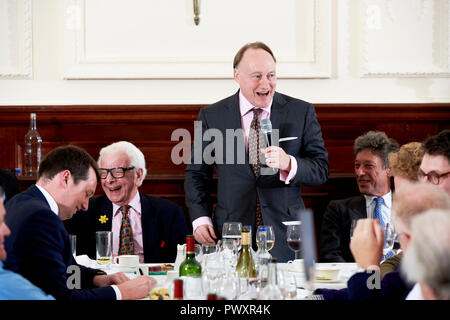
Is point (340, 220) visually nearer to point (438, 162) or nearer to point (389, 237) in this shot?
point (389, 237)

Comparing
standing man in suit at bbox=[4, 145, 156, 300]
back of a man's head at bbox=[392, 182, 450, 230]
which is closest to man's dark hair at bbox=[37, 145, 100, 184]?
standing man in suit at bbox=[4, 145, 156, 300]

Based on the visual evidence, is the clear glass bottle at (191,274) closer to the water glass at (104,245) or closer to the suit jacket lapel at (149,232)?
the water glass at (104,245)

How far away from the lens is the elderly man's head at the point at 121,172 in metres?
3.11

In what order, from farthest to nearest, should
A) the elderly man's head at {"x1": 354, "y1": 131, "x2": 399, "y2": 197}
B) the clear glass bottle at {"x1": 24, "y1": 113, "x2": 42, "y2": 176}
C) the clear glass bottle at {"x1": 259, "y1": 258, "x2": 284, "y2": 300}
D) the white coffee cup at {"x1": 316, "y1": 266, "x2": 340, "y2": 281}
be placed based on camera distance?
the clear glass bottle at {"x1": 24, "y1": 113, "x2": 42, "y2": 176}, the elderly man's head at {"x1": 354, "y1": 131, "x2": 399, "y2": 197}, the white coffee cup at {"x1": 316, "y1": 266, "x2": 340, "y2": 281}, the clear glass bottle at {"x1": 259, "y1": 258, "x2": 284, "y2": 300}

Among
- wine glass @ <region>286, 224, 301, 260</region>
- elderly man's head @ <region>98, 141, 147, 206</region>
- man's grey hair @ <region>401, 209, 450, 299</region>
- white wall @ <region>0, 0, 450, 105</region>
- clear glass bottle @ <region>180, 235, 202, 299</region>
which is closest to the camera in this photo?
man's grey hair @ <region>401, 209, 450, 299</region>

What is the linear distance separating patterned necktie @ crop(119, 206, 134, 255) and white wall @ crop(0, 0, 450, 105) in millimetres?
1470

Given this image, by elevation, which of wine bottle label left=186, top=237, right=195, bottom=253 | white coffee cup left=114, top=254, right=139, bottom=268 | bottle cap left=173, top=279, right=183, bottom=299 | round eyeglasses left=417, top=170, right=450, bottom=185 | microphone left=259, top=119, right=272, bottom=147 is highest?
microphone left=259, top=119, right=272, bottom=147

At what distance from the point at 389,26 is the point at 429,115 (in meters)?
0.75

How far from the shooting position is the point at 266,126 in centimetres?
291

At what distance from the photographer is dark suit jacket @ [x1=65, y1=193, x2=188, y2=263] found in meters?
3.05

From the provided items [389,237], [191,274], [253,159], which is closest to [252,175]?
[253,159]

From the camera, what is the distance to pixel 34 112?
14.1ft

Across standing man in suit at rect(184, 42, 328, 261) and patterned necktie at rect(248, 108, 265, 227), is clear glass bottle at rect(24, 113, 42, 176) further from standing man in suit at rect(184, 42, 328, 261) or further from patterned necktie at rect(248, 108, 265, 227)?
patterned necktie at rect(248, 108, 265, 227)
